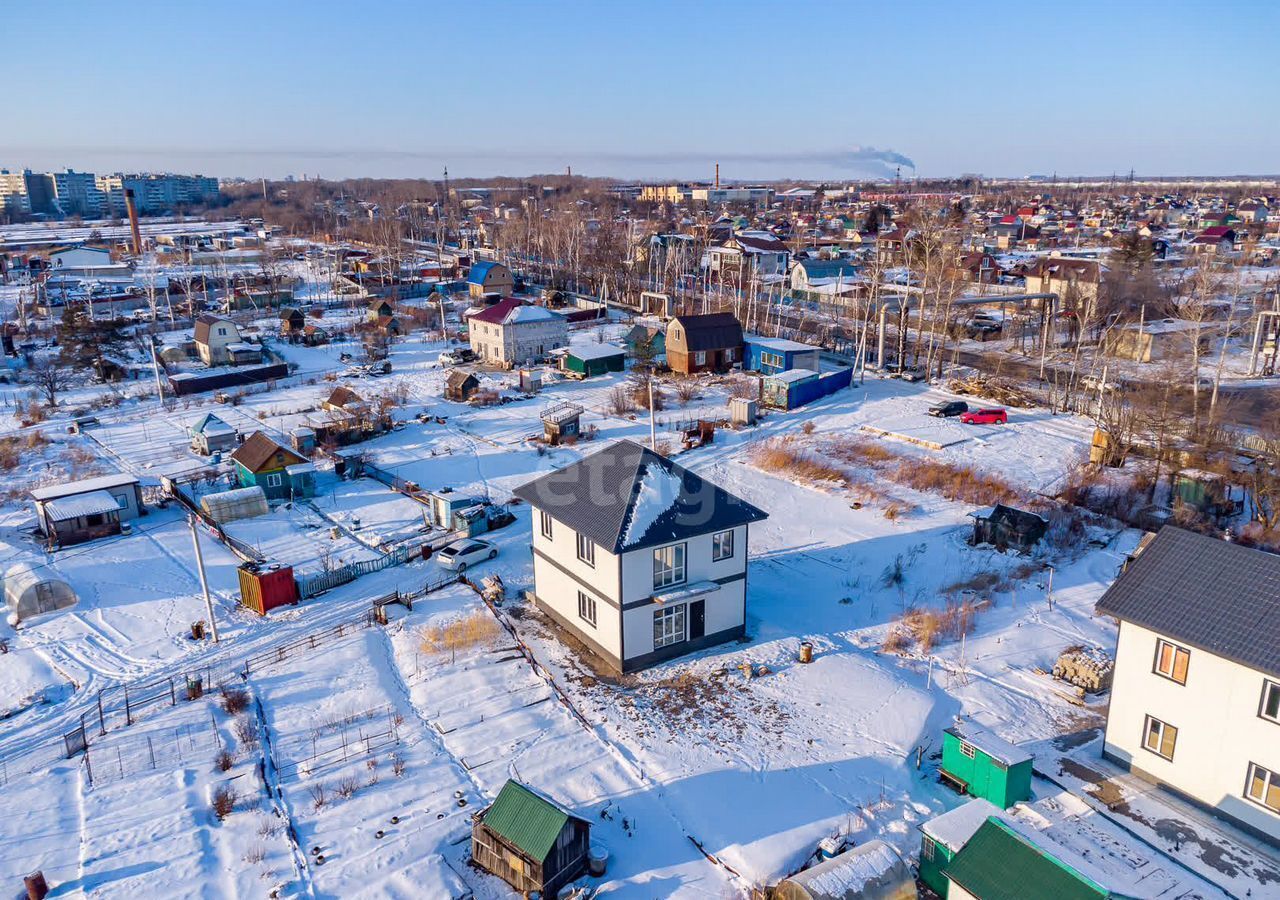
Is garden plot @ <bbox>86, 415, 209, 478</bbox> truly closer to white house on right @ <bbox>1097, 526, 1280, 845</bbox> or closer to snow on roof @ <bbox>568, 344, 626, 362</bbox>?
snow on roof @ <bbox>568, 344, 626, 362</bbox>

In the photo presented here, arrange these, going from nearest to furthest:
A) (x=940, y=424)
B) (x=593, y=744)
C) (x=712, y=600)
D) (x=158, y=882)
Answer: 1. (x=158, y=882)
2. (x=593, y=744)
3. (x=712, y=600)
4. (x=940, y=424)

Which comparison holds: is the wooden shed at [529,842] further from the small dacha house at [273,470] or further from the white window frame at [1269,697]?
the small dacha house at [273,470]

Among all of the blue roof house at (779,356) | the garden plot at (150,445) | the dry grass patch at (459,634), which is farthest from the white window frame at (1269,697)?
the garden plot at (150,445)

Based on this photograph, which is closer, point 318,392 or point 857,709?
point 857,709

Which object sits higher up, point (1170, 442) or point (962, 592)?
point (1170, 442)

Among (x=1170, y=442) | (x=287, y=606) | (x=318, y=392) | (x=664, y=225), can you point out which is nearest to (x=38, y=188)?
(x=664, y=225)

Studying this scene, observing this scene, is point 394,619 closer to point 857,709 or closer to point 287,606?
point 287,606
